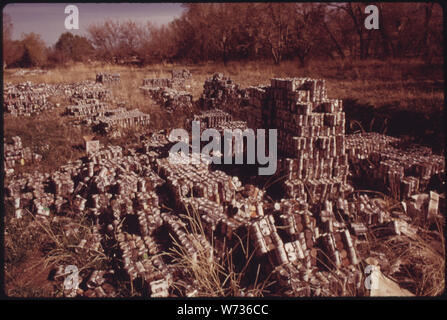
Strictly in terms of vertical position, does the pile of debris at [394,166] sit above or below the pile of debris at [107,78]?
below

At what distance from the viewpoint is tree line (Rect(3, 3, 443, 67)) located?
24.6 metres

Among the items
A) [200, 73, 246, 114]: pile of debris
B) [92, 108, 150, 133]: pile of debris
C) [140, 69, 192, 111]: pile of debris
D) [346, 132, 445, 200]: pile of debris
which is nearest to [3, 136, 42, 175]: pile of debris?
[92, 108, 150, 133]: pile of debris

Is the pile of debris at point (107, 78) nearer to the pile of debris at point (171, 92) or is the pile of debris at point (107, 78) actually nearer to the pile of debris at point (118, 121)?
the pile of debris at point (171, 92)

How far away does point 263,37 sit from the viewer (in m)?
27.6

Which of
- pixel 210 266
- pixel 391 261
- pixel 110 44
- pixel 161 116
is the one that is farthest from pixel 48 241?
pixel 110 44

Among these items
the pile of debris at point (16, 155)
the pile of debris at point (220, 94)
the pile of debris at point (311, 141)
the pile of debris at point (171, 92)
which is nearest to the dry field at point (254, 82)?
the pile of debris at point (16, 155)

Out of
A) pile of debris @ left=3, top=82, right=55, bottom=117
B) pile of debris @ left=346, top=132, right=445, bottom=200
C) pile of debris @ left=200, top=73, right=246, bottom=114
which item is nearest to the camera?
pile of debris @ left=346, top=132, right=445, bottom=200

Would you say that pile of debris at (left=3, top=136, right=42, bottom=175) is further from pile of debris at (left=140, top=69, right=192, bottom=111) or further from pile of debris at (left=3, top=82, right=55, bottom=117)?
pile of debris at (left=140, top=69, right=192, bottom=111)

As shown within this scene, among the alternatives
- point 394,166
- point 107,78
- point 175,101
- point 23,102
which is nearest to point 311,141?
point 394,166

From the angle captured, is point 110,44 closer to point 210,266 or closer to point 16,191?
point 16,191

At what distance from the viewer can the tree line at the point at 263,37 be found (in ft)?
80.8

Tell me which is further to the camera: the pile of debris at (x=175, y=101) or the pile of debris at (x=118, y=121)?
the pile of debris at (x=175, y=101)

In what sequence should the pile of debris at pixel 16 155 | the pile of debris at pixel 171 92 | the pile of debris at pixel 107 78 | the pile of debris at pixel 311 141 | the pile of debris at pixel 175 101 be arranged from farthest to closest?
the pile of debris at pixel 107 78 → the pile of debris at pixel 171 92 → the pile of debris at pixel 175 101 → the pile of debris at pixel 16 155 → the pile of debris at pixel 311 141
